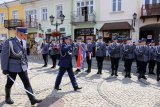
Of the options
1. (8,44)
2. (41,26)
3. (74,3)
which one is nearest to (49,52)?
(8,44)

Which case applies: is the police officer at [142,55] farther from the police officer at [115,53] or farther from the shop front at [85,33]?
the shop front at [85,33]

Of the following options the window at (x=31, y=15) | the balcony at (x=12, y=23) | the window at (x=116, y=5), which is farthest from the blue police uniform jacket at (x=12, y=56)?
the balcony at (x=12, y=23)

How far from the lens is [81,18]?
22875 millimetres

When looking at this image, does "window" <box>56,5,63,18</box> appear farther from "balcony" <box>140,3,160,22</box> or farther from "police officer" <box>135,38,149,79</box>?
"police officer" <box>135,38,149,79</box>

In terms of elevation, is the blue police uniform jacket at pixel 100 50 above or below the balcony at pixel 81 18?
below

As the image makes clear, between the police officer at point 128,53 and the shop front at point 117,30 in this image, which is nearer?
the police officer at point 128,53

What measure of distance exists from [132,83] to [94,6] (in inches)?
596

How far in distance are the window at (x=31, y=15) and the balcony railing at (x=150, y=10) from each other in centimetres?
1438

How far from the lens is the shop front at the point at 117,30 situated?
19938mm

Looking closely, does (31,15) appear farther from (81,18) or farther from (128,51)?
(128,51)

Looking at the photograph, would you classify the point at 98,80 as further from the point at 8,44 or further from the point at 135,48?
the point at 8,44

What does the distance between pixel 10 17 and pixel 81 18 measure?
1335 centimetres

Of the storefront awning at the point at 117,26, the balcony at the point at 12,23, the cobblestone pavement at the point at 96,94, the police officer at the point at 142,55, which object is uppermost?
the balcony at the point at 12,23

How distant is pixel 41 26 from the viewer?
27.1 m
